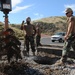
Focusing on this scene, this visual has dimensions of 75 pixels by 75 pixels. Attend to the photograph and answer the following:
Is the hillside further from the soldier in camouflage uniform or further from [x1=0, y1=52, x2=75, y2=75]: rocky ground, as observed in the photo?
[x1=0, y1=52, x2=75, y2=75]: rocky ground

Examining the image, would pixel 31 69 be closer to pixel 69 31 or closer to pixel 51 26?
pixel 69 31

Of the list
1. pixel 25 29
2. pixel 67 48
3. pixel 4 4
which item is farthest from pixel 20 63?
pixel 25 29

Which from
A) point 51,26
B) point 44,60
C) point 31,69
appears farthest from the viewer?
point 51,26

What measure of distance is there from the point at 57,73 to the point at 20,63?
57.1 inches

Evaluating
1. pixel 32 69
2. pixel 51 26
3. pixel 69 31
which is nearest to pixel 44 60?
pixel 32 69

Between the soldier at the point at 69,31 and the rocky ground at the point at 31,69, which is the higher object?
the soldier at the point at 69,31

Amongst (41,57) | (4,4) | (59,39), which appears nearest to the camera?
(4,4)

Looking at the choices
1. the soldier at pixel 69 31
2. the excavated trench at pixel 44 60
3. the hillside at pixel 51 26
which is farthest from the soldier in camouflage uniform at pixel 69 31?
the hillside at pixel 51 26

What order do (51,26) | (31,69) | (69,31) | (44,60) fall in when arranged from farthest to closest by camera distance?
(51,26), (44,60), (69,31), (31,69)

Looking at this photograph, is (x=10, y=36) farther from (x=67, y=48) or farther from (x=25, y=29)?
(x=25, y=29)

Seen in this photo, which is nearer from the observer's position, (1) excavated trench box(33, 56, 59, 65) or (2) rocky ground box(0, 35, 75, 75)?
(2) rocky ground box(0, 35, 75, 75)

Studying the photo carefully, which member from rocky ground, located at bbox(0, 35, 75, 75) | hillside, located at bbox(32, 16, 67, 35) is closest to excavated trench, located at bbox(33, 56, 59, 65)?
rocky ground, located at bbox(0, 35, 75, 75)

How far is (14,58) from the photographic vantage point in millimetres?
9641

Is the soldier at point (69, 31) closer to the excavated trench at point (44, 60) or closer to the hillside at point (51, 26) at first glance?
→ the excavated trench at point (44, 60)
